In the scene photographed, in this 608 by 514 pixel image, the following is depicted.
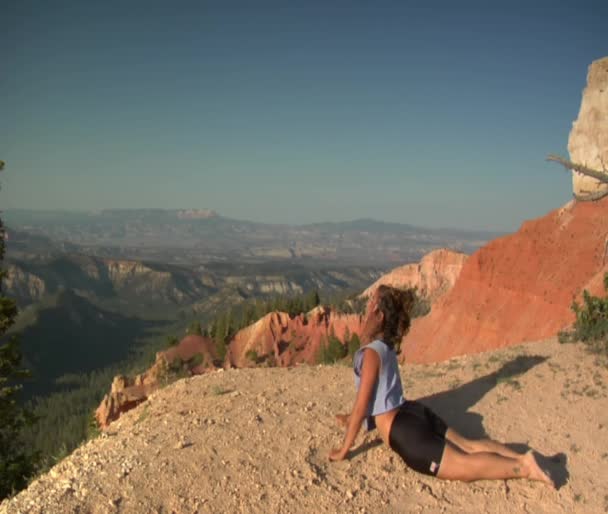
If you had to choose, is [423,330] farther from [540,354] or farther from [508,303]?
[540,354]

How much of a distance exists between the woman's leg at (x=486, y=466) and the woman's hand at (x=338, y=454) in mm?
1213

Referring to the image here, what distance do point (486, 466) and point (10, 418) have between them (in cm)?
1284

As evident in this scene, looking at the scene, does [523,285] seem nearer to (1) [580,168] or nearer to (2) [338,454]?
(1) [580,168]

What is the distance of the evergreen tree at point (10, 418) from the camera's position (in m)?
12.9

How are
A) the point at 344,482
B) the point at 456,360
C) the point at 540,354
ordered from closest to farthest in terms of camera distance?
1. the point at 344,482
2. the point at 540,354
3. the point at 456,360

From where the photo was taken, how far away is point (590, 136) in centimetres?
2098

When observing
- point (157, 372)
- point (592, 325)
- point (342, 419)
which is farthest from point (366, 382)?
point (157, 372)

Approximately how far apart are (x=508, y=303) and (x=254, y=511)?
3021 centimetres

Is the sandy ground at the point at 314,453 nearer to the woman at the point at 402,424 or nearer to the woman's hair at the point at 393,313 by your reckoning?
the woman at the point at 402,424

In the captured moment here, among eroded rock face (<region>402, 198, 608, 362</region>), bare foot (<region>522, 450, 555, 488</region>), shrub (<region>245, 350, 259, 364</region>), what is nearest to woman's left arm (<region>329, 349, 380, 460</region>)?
bare foot (<region>522, 450, 555, 488</region>)

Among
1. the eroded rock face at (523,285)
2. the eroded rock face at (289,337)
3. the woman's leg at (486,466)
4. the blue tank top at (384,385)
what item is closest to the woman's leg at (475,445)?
the woman's leg at (486,466)

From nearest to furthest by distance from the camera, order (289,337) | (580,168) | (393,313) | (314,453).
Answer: (393,313) < (314,453) < (580,168) < (289,337)

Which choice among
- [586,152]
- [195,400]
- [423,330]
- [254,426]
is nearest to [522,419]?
[254,426]

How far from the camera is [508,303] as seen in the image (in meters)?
32.3
